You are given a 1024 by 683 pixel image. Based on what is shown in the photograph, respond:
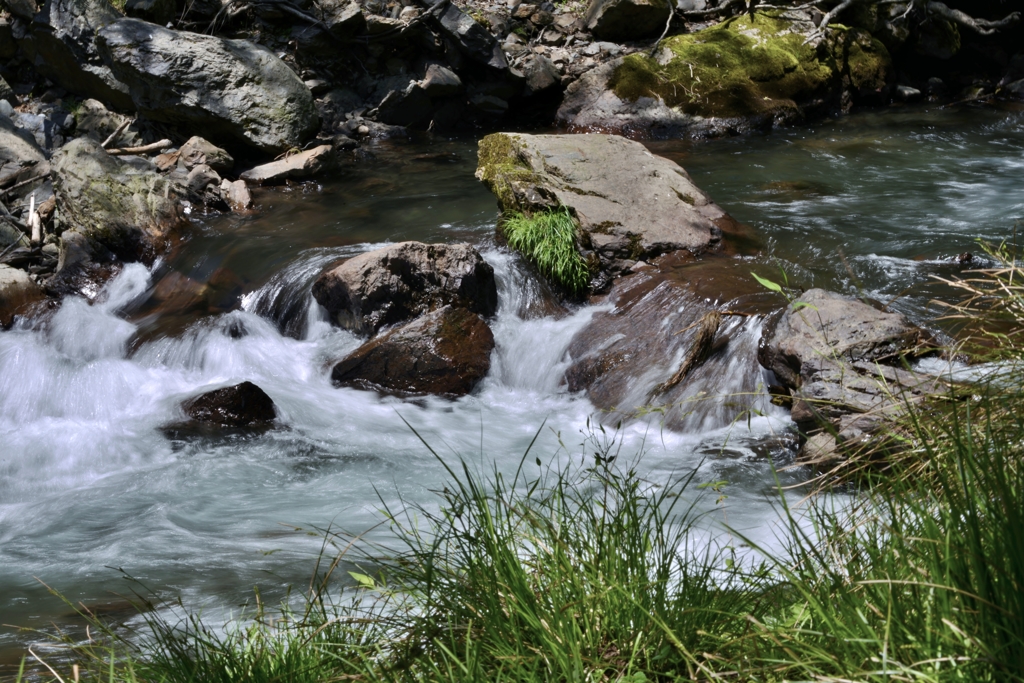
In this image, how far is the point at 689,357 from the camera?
18.8ft

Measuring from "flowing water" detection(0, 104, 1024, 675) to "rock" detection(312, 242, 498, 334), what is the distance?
10.6 inches

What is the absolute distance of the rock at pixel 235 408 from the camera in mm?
5781

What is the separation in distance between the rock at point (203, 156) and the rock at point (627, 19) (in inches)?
258

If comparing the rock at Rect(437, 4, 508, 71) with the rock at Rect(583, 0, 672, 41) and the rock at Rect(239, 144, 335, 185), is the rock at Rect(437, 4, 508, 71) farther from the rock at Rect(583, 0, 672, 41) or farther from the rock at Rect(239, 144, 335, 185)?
the rock at Rect(239, 144, 335, 185)

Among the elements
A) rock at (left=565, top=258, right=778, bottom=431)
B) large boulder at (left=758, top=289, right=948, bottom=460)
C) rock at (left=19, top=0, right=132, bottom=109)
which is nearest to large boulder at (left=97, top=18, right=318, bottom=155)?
rock at (left=19, top=0, right=132, bottom=109)

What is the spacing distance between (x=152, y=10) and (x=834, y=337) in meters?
11.2

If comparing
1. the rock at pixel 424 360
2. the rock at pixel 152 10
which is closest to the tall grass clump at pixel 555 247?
the rock at pixel 424 360

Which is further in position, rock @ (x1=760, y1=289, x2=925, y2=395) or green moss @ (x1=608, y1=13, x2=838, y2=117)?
green moss @ (x1=608, y1=13, x2=838, y2=117)

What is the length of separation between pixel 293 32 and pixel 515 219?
24.7ft

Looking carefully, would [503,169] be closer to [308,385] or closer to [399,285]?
[399,285]

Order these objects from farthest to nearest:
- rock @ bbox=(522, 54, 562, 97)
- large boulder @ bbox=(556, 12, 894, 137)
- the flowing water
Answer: rock @ bbox=(522, 54, 562, 97) < large boulder @ bbox=(556, 12, 894, 137) < the flowing water

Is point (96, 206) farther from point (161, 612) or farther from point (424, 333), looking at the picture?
point (161, 612)

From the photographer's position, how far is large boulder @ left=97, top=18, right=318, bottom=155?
10.3 meters

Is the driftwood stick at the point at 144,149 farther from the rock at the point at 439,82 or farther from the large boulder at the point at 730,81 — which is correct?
the large boulder at the point at 730,81
